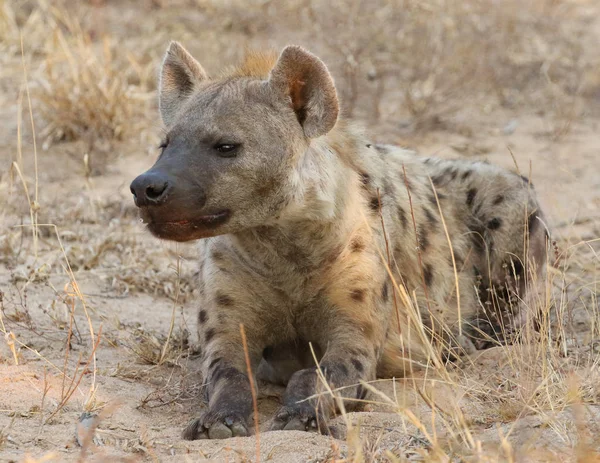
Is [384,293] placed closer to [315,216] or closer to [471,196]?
[315,216]

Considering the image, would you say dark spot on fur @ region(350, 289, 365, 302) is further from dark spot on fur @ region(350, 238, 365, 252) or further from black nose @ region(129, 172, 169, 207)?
black nose @ region(129, 172, 169, 207)

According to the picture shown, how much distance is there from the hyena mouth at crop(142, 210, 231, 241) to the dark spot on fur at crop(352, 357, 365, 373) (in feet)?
2.28

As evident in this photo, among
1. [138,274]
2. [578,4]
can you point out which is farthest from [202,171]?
[578,4]

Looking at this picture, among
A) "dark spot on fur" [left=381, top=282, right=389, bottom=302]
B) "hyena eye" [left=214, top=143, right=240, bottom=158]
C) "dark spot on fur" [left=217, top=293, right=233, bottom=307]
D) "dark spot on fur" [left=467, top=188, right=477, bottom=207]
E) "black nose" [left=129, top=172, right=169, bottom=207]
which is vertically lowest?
"dark spot on fur" [left=381, top=282, right=389, bottom=302]

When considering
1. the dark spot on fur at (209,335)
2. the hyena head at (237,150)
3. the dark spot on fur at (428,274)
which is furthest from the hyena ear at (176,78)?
the dark spot on fur at (428,274)

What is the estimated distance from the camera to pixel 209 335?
3840mm

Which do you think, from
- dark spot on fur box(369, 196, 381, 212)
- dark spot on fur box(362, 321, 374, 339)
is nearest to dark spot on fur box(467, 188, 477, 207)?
dark spot on fur box(369, 196, 381, 212)

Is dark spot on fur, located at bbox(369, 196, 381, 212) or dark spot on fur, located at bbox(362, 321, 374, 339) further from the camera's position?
dark spot on fur, located at bbox(369, 196, 381, 212)

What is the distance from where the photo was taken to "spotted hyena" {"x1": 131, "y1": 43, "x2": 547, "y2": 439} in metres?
3.40

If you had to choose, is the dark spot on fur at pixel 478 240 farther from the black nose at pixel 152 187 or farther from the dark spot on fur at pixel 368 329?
the black nose at pixel 152 187

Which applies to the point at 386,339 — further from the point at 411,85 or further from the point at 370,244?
the point at 411,85

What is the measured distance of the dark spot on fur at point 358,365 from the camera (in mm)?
3662

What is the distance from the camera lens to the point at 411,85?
763 centimetres

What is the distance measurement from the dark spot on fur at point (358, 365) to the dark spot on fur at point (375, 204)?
2.05ft
